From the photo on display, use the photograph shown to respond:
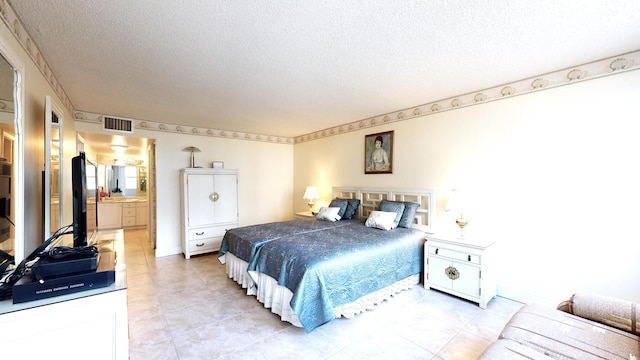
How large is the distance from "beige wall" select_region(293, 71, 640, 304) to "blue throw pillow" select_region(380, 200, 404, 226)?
1.55 ft

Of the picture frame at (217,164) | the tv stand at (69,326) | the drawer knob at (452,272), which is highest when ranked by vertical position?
the picture frame at (217,164)

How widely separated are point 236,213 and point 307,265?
125 inches

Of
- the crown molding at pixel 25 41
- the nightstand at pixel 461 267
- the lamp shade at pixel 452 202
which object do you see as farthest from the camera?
the lamp shade at pixel 452 202

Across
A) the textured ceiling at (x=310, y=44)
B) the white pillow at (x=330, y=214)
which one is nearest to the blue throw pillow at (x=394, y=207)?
the white pillow at (x=330, y=214)

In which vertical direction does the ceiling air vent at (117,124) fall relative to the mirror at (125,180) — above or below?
above

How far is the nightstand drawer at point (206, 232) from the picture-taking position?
4.40 meters

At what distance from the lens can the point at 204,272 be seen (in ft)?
12.1

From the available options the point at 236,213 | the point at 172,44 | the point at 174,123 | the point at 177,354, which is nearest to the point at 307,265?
the point at 177,354

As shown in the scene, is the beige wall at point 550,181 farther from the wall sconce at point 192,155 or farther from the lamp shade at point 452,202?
the wall sconce at point 192,155

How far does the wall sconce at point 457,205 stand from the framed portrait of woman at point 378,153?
110 centimetres

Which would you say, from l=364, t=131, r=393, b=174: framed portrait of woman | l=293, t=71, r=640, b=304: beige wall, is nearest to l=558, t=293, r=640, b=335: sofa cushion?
l=293, t=71, r=640, b=304: beige wall

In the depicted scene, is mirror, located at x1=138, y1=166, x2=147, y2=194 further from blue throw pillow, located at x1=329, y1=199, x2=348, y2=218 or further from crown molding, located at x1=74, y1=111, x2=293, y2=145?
blue throw pillow, located at x1=329, y1=199, x2=348, y2=218

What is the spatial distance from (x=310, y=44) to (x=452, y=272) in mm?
2801

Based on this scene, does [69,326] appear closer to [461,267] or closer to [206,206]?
[461,267]
